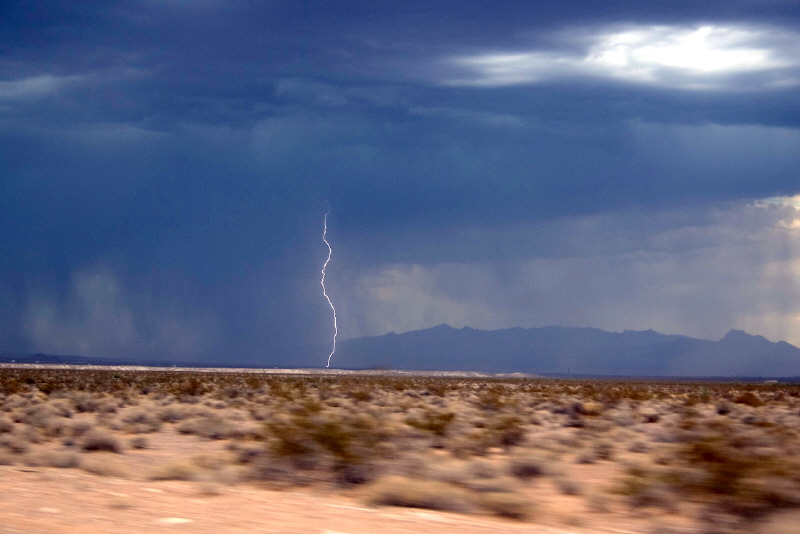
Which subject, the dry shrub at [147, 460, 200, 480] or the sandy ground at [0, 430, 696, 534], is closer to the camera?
the sandy ground at [0, 430, 696, 534]

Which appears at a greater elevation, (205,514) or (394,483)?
(394,483)

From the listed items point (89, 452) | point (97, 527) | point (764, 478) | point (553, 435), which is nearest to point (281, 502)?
point (97, 527)

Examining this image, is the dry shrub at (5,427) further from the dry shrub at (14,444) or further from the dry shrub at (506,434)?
the dry shrub at (506,434)

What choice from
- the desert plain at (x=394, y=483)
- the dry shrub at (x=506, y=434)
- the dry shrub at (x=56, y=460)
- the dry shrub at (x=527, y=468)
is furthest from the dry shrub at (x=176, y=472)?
the dry shrub at (x=506, y=434)

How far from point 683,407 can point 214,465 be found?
1066 inches

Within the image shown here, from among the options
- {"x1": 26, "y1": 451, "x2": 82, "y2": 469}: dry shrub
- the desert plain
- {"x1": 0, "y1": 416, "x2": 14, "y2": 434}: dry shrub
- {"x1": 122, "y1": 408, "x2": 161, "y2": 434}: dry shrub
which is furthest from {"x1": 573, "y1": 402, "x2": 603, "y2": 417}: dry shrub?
{"x1": 0, "y1": 416, "x2": 14, "y2": 434}: dry shrub

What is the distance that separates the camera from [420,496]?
10484 mm

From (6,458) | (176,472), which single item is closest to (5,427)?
(6,458)

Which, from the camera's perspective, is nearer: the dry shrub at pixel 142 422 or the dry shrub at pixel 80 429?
the dry shrub at pixel 80 429

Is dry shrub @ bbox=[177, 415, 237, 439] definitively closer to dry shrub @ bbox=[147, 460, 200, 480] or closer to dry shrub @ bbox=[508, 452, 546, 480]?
dry shrub @ bbox=[147, 460, 200, 480]

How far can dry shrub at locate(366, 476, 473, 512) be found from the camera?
1036cm

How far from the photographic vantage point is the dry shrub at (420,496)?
10359 mm

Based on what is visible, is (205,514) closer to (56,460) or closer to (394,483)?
(394,483)

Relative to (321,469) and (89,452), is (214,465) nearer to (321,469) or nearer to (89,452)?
(321,469)
